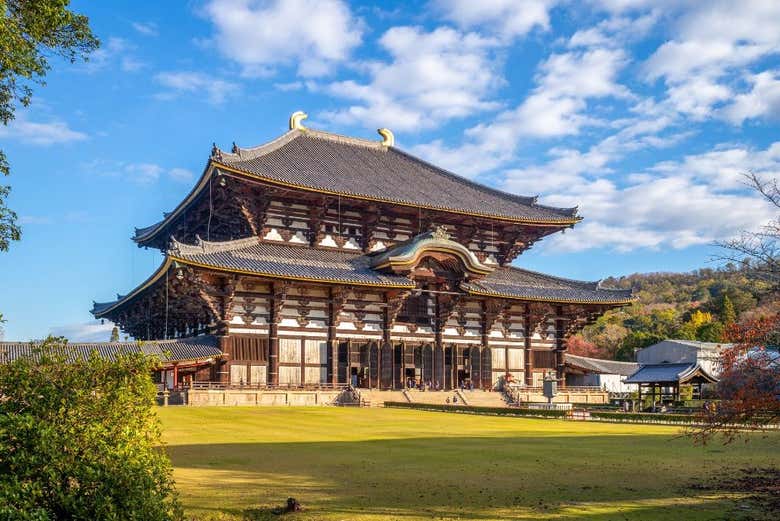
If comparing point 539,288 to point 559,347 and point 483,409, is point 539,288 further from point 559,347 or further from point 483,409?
point 483,409

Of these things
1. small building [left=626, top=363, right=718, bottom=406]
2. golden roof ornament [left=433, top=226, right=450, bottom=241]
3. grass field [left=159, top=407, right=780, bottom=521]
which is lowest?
grass field [left=159, top=407, right=780, bottom=521]

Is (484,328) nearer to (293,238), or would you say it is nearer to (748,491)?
(293,238)

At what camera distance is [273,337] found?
144 feet

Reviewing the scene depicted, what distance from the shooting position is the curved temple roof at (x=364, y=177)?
152 ft

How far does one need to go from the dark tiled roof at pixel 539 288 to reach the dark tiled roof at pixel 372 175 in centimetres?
455

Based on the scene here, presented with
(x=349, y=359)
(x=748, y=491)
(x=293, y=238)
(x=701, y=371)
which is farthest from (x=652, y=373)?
(x=748, y=491)

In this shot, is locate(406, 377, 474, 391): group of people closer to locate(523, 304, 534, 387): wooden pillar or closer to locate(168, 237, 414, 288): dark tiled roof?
locate(523, 304, 534, 387): wooden pillar

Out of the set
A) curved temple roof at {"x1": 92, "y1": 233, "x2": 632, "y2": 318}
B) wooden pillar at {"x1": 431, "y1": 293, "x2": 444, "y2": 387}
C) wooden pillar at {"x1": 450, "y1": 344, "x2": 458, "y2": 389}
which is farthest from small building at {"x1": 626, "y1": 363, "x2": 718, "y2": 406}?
wooden pillar at {"x1": 431, "y1": 293, "x2": 444, "y2": 387}

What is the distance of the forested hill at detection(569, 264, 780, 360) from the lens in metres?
88.8

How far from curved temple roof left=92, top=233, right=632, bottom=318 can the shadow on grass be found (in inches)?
773

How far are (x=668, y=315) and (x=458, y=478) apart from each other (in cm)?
10594

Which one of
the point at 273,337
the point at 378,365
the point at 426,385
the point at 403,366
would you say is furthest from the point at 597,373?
the point at 273,337

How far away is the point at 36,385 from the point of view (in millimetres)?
9828

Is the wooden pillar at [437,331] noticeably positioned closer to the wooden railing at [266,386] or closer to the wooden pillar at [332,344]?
the wooden pillar at [332,344]
